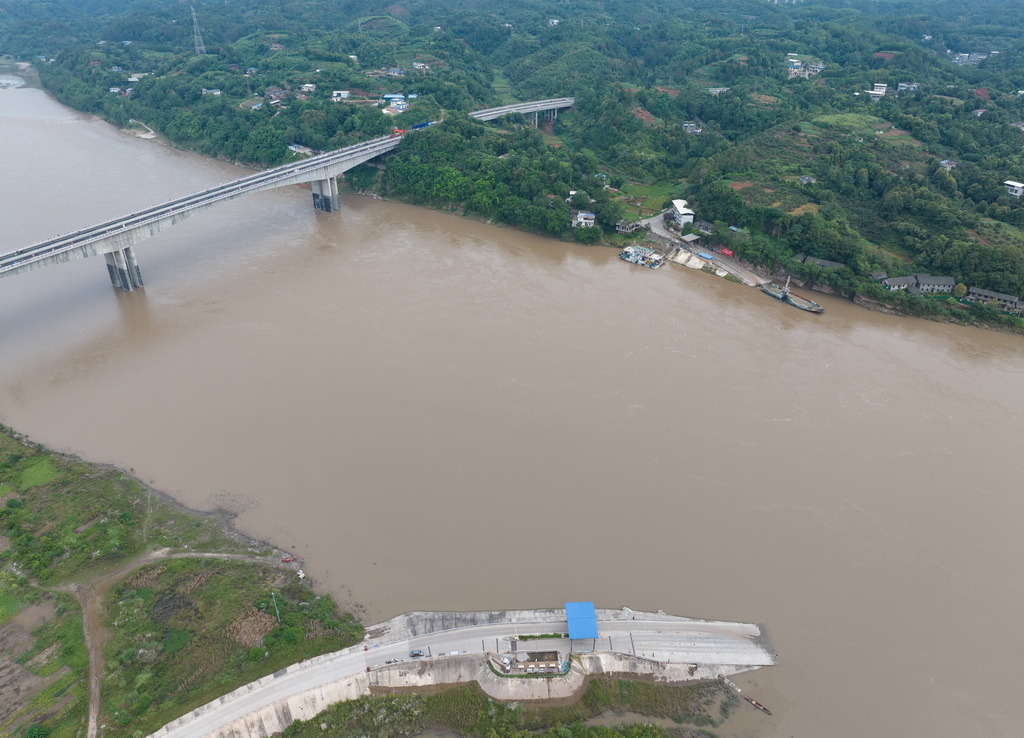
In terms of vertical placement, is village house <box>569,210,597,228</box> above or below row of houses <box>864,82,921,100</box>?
below

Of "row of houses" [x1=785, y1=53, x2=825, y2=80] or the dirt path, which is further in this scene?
"row of houses" [x1=785, y1=53, x2=825, y2=80]

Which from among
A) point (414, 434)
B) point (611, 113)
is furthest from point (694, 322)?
point (611, 113)

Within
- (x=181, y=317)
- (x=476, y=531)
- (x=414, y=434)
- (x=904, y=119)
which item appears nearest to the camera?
(x=476, y=531)

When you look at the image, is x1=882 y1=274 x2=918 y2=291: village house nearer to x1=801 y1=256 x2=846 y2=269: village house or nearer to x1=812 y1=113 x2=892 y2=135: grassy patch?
x1=801 y1=256 x2=846 y2=269: village house

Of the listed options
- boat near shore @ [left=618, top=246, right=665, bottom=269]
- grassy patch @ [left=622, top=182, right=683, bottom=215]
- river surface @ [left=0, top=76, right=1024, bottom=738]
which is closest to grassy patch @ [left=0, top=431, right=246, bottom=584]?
river surface @ [left=0, top=76, right=1024, bottom=738]

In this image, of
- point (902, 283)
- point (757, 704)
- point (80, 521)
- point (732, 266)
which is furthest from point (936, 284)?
point (80, 521)

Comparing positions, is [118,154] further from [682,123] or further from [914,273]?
[914,273]

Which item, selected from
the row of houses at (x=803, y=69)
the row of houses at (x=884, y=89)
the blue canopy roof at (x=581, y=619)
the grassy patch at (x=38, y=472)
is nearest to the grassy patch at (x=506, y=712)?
the blue canopy roof at (x=581, y=619)

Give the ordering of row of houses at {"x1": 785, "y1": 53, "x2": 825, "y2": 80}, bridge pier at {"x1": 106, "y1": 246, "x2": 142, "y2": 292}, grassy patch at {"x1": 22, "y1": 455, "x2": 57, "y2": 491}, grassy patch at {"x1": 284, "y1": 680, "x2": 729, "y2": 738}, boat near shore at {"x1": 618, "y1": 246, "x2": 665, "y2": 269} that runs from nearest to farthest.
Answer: grassy patch at {"x1": 284, "y1": 680, "x2": 729, "y2": 738}
grassy patch at {"x1": 22, "y1": 455, "x2": 57, "y2": 491}
bridge pier at {"x1": 106, "y1": 246, "x2": 142, "y2": 292}
boat near shore at {"x1": 618, "y1": 246, "x2": 665, "y2": 269}
row of houses at {"x1": 785, "y1": 53, "x2": 825, "y2": 80}
